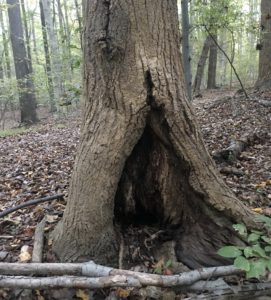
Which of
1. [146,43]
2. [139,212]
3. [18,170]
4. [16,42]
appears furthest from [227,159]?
[16,42]

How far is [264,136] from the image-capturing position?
19.0 ft

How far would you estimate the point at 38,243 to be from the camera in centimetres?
282

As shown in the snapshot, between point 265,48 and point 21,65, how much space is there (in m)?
9.00

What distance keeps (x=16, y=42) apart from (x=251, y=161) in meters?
11.3

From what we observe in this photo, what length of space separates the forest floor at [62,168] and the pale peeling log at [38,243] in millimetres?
74

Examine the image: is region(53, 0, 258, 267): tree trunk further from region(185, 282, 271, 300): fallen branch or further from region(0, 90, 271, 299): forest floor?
region(0, 90, 271, 299): forest floor

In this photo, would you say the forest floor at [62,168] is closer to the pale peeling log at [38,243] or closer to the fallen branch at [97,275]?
the pale peeling log at [38,243]

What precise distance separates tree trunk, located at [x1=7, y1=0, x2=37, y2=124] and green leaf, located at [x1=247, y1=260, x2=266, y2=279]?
11.9m

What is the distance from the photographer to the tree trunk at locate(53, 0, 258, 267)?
244cm

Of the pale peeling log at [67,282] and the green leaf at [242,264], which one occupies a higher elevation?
the green leaf at [242,264]

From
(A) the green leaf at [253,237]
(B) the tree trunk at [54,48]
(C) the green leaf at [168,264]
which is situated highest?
(B) the tree trunk at [54,48]

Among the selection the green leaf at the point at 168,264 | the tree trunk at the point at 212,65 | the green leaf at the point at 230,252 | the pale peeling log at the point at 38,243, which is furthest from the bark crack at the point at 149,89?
the tree trunk at the point at 212,65

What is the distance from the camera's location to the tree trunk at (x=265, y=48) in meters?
9.18

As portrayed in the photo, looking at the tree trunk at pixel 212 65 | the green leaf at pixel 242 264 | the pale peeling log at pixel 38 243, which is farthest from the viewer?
the tree trunk at pixel 212 65
